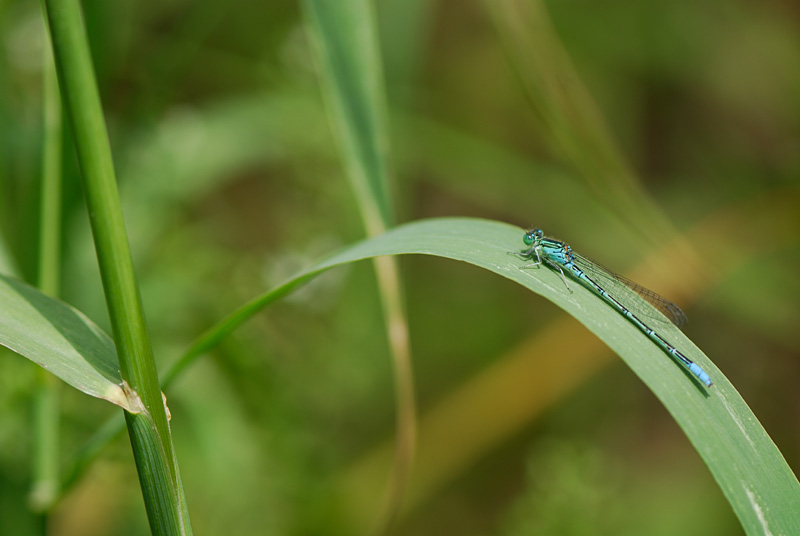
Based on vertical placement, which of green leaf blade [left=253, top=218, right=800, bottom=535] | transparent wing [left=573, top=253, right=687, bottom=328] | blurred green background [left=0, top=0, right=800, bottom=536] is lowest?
green leaf blade [left=253, top=218, right=800, bottom=535]

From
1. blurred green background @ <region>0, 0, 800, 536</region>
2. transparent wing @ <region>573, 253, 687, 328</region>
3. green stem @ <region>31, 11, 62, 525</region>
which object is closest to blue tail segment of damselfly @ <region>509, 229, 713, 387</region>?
transparent wing @ <region>573, 253, 687, 328</region>

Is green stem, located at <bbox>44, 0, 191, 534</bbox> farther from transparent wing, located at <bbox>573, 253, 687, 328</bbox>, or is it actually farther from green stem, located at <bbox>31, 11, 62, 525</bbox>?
transparent wing, located at <bbox>573, 253, 687, 328</bbox>

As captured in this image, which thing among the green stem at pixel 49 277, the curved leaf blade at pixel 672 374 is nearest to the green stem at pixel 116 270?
the curved leaf blade at pixel 672 374

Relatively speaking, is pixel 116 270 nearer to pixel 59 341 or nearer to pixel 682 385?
pixel 59 341

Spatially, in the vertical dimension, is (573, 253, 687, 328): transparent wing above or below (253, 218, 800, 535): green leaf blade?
above

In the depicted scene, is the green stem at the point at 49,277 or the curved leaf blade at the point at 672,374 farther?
the green stem at the point at 49,277

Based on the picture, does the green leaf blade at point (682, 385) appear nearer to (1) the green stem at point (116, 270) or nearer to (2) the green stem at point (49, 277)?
(1) the green stem at point (116, 270)
